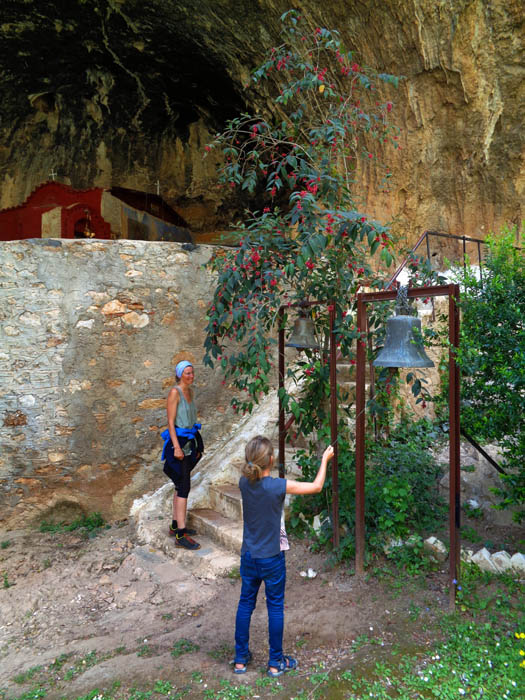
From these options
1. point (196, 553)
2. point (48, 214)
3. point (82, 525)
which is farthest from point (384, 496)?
point (48, 214)

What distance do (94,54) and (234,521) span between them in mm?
8487

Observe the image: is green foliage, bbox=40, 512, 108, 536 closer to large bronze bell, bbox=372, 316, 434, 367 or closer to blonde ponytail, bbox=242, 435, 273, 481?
blonde ponytail, bbox=242, 435, 273, 481

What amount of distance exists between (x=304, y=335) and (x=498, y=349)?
1.31m

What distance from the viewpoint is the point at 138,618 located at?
10.6ft

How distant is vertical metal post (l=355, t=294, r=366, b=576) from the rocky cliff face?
4.72m

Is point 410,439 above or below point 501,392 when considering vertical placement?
below

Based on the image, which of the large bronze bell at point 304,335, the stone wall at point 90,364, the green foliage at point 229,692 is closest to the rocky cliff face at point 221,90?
the stone wall at point 90,364

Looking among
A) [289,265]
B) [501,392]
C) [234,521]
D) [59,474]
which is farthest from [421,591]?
[59,474]

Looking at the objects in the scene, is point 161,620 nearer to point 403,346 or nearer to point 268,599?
point 268,599

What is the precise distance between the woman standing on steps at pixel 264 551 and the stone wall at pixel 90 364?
2.82 metres

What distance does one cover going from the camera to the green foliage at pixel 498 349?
8.84ft

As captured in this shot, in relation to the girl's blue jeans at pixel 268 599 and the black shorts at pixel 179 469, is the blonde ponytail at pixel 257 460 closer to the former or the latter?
the girl's blue jeans at pixel 268 599

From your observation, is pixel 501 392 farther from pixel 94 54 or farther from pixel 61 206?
pixel 61 206

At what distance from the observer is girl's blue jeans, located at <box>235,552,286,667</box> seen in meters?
2.36
